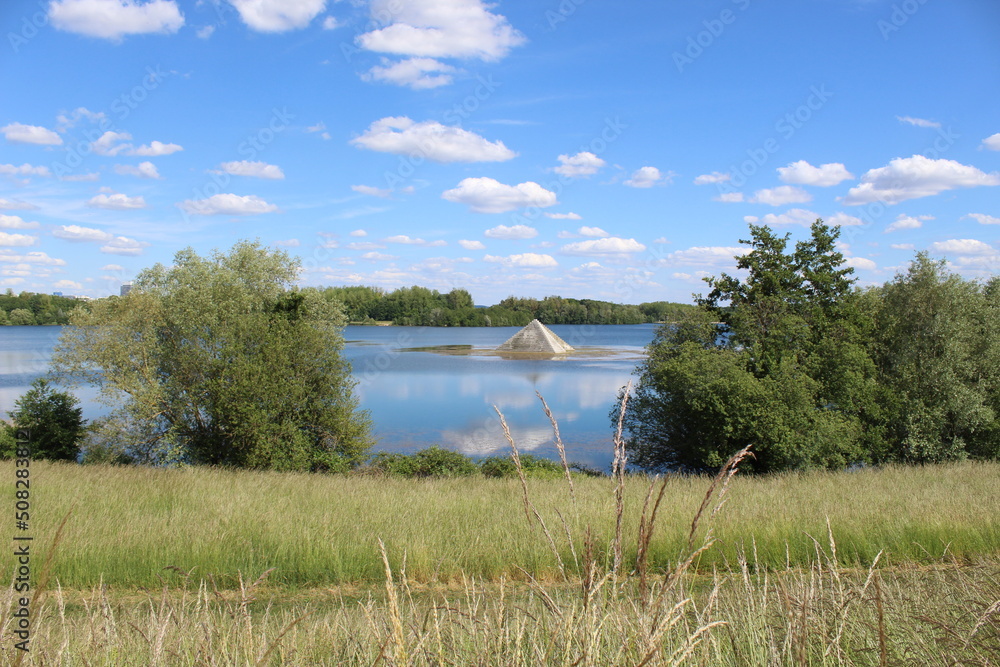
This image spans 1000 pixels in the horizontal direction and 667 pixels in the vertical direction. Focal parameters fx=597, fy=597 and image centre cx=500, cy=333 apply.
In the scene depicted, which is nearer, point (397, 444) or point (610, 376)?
point (397, 444)

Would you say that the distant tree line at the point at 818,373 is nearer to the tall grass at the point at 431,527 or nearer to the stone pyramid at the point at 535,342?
the tall grass at the point at 431,527

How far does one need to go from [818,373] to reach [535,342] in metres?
46.6

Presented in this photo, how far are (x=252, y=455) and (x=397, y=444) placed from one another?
7.13 m

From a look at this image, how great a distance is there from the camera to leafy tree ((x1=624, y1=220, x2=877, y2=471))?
17609mm

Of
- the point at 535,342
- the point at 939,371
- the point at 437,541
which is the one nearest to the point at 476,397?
the point at 939,371

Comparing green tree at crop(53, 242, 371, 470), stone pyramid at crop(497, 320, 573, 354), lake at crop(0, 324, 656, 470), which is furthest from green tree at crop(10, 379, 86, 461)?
stone pyramid at crop(497, 320, 573, 354)

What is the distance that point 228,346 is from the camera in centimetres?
1811

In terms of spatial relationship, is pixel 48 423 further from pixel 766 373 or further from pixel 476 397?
pixel 766 373

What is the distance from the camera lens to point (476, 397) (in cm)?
3491

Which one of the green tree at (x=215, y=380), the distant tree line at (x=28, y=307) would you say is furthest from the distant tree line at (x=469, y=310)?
the green tree at (x=215, y=380)

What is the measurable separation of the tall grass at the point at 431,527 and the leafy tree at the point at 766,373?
20.1ft

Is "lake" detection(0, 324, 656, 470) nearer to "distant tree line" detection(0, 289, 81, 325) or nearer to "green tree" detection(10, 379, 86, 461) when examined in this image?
"green tree" detection(10, 379, 86, 461)

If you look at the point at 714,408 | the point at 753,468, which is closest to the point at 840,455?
the point at 753,468

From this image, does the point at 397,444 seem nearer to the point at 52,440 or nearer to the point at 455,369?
the point at 52,440
